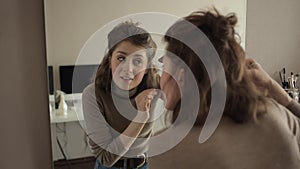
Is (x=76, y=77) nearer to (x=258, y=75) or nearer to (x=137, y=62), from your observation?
(x=137, y=62)

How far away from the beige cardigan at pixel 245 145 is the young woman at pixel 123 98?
129 mm

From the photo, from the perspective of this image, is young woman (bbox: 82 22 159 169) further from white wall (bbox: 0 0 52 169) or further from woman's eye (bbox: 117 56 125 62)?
white wall (bbox: 0 0 52 169)

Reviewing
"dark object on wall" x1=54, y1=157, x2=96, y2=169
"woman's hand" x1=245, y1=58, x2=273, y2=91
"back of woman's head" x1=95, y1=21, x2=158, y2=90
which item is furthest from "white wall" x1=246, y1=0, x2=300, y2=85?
"dark object on wall" x1=54, y1=157, x2=96, y2=169

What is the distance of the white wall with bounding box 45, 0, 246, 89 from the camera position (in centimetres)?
115

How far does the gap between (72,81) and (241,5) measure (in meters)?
0.62

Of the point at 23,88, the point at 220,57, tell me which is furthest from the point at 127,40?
the point at 23,88

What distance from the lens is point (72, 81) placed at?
1173 millimetres

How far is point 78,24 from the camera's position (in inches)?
45.3

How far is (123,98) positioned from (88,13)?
0.99 ft

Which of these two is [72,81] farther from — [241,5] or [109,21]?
[241,5]

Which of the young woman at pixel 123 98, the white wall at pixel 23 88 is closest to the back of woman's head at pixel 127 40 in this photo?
the young woman at pixel 123 98

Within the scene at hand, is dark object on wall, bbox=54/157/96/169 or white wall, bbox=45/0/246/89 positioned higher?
white wall, bbox=45/0/246/89

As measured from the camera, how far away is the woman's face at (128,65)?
1.14 meters

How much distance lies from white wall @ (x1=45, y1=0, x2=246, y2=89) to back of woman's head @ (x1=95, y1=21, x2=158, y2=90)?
0.05 metres
